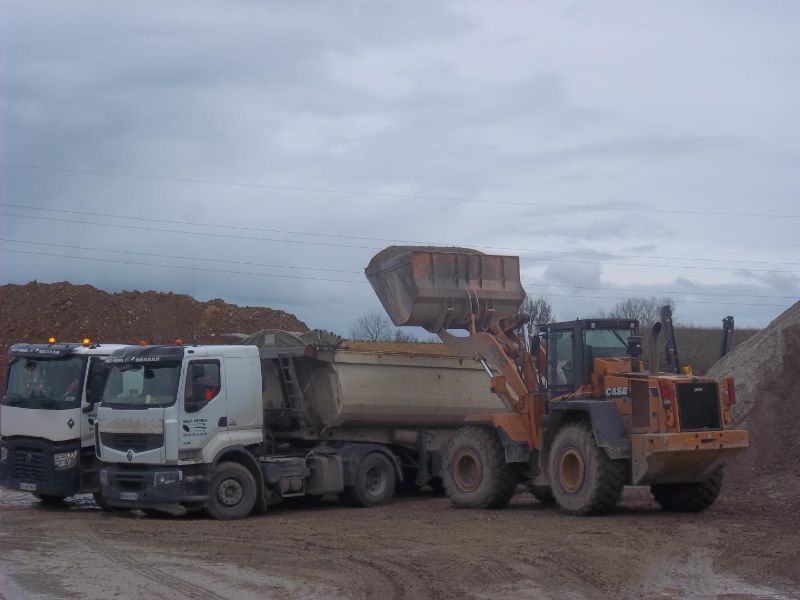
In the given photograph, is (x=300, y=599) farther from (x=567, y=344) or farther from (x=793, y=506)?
(x=793, y=506)

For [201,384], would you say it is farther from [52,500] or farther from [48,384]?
[52,500]

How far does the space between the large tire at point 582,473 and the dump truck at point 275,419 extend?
144 inches

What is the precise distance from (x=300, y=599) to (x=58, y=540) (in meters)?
4.94

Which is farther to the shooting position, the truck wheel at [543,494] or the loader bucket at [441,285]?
the truck wheel at [543,494]

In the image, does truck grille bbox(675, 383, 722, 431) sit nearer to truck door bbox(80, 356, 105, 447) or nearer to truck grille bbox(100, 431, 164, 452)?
truck grille bbox(100, 431, 164, 452)

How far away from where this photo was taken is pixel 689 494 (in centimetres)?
1570

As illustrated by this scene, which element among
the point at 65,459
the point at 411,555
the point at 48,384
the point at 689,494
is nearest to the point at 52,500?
the point at 65,459

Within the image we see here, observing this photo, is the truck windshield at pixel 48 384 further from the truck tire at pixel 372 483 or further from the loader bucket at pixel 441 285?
the loader bucket at pixel 441 285

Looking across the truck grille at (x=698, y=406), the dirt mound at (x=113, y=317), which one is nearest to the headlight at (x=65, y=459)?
the truck grille at (x=698, y=406)

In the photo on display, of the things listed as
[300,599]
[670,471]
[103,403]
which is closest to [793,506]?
[670,471]

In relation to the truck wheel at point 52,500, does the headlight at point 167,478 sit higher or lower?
higher

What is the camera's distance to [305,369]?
17.7m

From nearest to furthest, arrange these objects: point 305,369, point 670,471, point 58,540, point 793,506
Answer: point 58,540
point 670,471
point 793,506
point 305,369

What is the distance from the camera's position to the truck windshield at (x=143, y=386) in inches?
601
